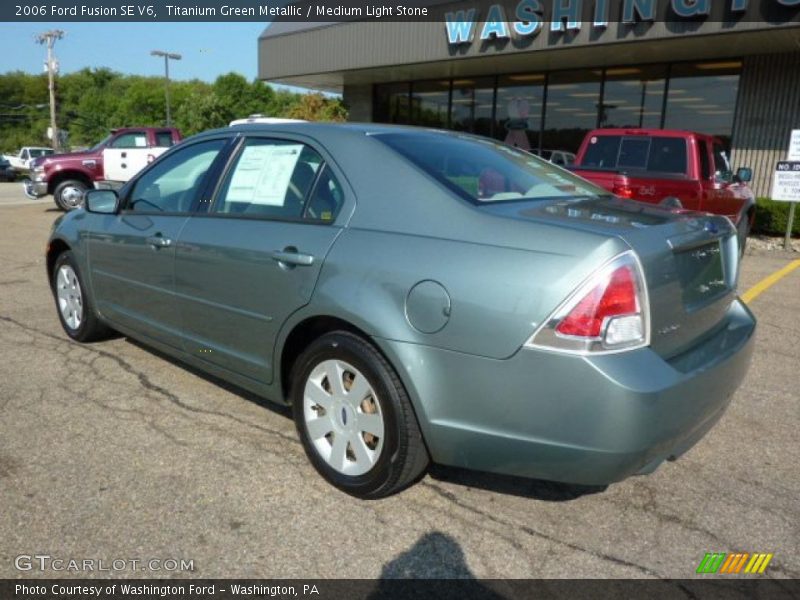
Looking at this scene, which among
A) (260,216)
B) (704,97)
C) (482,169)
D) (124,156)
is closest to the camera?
(482,169)

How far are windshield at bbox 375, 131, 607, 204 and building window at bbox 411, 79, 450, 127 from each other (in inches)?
638

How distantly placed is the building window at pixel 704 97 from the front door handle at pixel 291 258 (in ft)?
45.0

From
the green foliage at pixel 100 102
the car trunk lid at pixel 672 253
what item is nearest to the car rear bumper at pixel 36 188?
the car trunk lid at pixel 672 253

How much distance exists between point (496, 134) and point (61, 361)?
15.3m

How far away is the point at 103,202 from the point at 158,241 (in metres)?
0.79

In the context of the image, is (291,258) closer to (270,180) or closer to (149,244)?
(270,180)

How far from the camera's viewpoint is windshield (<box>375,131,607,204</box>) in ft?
9.08

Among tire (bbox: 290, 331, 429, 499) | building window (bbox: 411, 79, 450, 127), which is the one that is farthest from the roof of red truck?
building window (bbox: 411, 79, 450, 127)

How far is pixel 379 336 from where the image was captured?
2479 millimetres

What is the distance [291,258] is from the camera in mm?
2836

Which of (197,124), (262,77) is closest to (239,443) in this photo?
(262,77)

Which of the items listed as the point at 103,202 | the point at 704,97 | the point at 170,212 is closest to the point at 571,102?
the point at 704,97

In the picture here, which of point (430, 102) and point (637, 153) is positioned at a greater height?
point (430, 102)

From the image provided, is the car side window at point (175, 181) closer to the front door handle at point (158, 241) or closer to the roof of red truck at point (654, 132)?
the front door handle at point (158, 241)
